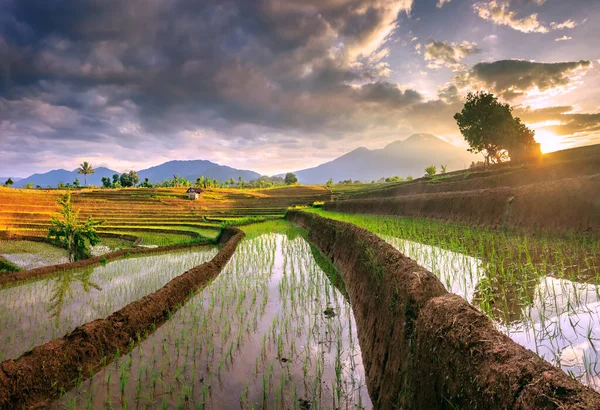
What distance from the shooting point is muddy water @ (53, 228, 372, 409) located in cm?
412

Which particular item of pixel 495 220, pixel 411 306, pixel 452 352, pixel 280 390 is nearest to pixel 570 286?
pixel 411 306

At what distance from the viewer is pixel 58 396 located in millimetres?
4434

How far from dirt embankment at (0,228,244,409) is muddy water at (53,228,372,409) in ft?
0.85

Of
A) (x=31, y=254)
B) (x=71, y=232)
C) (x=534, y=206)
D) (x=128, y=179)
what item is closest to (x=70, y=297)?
(x=71, y=232)

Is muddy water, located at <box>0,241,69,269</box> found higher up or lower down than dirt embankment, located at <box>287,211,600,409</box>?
lower down

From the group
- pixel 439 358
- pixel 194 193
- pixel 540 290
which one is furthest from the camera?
pixel 194 193

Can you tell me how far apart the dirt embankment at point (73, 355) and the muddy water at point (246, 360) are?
26cm

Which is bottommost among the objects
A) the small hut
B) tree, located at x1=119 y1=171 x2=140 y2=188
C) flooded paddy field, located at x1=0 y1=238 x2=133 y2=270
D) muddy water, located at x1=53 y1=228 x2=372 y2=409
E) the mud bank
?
flooded paddy field, located at x1=0 y1=238 x2=133 y2=270

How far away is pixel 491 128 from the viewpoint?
135ft

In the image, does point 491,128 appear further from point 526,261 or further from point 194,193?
point 194,193

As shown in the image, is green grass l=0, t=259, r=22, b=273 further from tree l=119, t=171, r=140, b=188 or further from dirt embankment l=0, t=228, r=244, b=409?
tree l=119, t=171, r=140, b=188

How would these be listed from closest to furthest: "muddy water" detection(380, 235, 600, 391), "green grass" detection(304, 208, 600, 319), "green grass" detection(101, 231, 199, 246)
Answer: "muddy water" detection(380, 235, 600, 391), "green grass" detection(304, 208, 600, 319), "green grass" detection(101, 231, 199, 246)

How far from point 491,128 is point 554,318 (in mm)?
45131

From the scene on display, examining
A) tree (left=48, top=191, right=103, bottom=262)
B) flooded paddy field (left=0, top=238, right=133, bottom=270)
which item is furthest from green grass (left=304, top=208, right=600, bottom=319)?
flooded paddy field (left=0, top=238, right=133, bottom=270)
